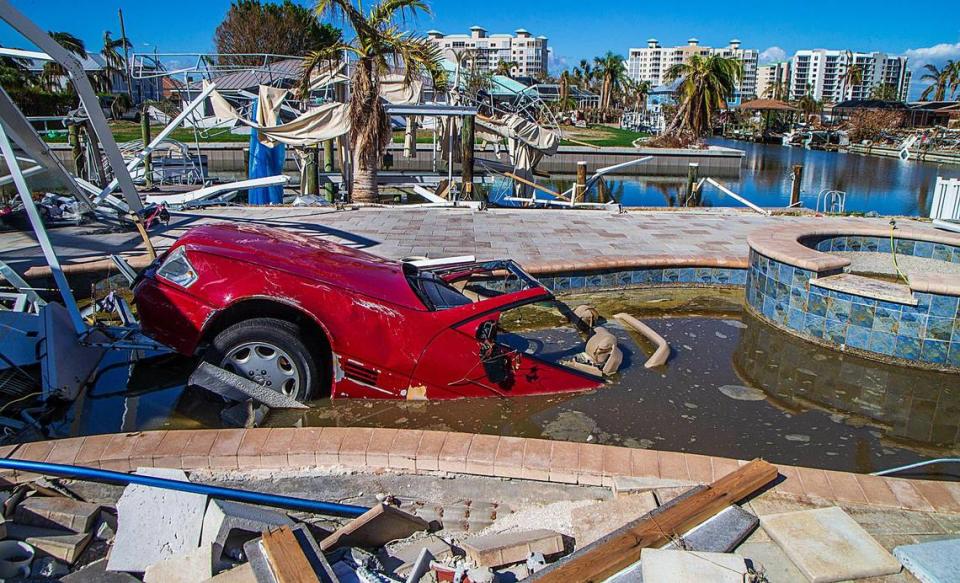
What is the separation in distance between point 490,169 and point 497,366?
46.7ft

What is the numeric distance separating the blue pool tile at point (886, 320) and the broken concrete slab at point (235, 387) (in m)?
5.29

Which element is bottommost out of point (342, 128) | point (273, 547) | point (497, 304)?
point (273, 547)

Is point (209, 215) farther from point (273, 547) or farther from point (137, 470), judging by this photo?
point (273, 547)

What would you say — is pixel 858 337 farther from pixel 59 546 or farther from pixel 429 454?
pixel 59 546

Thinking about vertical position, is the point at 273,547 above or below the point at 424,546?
above

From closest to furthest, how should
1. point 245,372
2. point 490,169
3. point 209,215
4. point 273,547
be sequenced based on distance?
1. point 273,547
2. point 245,372
3. point 209,215
4. point 490,169

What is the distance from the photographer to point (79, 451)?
346 centimetres

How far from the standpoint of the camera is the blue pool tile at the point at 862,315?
629 cm

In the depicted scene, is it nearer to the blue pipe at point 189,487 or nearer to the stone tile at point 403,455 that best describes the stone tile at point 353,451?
the stone tile at point 403,455

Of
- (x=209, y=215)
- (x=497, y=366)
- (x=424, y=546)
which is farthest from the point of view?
(x=209, y=215)

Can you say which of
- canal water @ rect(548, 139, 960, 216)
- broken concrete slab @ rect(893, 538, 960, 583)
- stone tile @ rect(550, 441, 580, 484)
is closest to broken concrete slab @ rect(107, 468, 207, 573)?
stone tile @ rect(550, 441, 580, 484)

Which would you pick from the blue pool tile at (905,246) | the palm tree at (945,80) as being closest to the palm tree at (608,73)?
the palm tree at (945,80)

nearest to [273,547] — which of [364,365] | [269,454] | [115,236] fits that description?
[269,454]

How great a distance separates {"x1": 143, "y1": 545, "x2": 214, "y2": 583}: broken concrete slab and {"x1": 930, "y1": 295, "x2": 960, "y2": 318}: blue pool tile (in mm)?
6264
